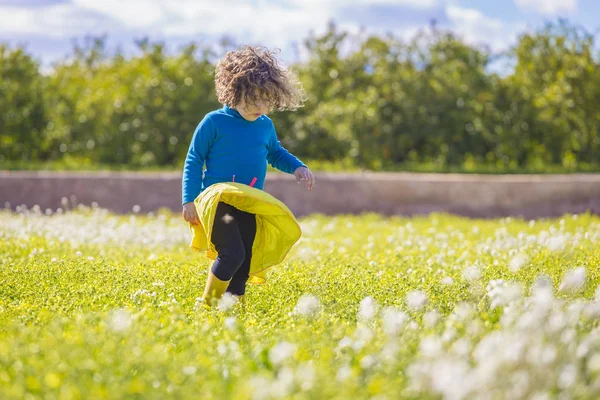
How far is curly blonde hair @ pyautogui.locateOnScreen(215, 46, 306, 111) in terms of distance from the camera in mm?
5078

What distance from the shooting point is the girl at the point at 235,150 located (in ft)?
16.4

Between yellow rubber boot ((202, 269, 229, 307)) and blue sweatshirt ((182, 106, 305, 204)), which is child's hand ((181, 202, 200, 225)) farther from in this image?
yellow rubber boot ((202, 269, 229, 307))

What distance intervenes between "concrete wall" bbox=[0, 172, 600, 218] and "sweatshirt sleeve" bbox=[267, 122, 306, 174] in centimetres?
588

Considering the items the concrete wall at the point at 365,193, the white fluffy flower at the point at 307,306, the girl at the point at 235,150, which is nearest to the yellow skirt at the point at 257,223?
the girl at the point at 235,150

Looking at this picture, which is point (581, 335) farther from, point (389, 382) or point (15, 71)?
point (15, 71)

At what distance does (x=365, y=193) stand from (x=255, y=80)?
6.80 meters

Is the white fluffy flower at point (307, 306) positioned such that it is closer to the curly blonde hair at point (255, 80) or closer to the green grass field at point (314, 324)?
the green grass field at point (314, 324)

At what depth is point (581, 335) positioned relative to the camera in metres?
3.97

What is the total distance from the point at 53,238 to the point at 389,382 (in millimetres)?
5892

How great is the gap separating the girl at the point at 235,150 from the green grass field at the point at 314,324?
13.9 inches

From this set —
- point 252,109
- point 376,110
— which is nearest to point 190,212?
point 252,109

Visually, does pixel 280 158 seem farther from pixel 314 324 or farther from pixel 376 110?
pixel 376 110

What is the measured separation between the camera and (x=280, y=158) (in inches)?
217

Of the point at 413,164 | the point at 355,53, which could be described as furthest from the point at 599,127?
the point at 355,53
